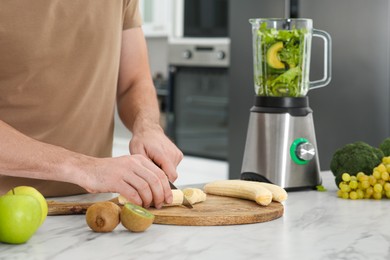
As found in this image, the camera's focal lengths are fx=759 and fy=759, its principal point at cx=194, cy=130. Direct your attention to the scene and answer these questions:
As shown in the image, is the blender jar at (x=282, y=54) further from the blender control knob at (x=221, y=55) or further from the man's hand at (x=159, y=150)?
the blender control knob at (x=221, y=55)

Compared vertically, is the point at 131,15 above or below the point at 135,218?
above

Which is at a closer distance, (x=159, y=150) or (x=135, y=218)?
(x=135, y=218)

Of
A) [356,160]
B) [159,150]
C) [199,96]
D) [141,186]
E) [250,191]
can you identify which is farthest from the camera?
[199,96]

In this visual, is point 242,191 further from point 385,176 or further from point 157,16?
point 157,16

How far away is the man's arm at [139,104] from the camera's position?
1757 millimetres

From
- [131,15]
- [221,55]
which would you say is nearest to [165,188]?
[131,15]

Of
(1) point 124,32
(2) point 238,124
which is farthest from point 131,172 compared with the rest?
(2) point 238,124

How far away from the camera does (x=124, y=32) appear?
212cm

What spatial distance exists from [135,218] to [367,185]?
0.65 metres

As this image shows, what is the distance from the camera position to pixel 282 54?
1901 mm

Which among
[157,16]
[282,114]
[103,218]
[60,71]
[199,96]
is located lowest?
[199,96]

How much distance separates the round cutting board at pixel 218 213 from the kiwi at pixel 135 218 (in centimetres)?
9

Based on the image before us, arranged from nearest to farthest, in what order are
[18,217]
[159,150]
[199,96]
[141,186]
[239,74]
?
[18,217], [141,186], [159,150], [239,74], [199,96]

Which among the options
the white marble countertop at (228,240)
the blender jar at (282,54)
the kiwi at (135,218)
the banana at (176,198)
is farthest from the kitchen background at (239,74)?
the kiwi at (135,218)
